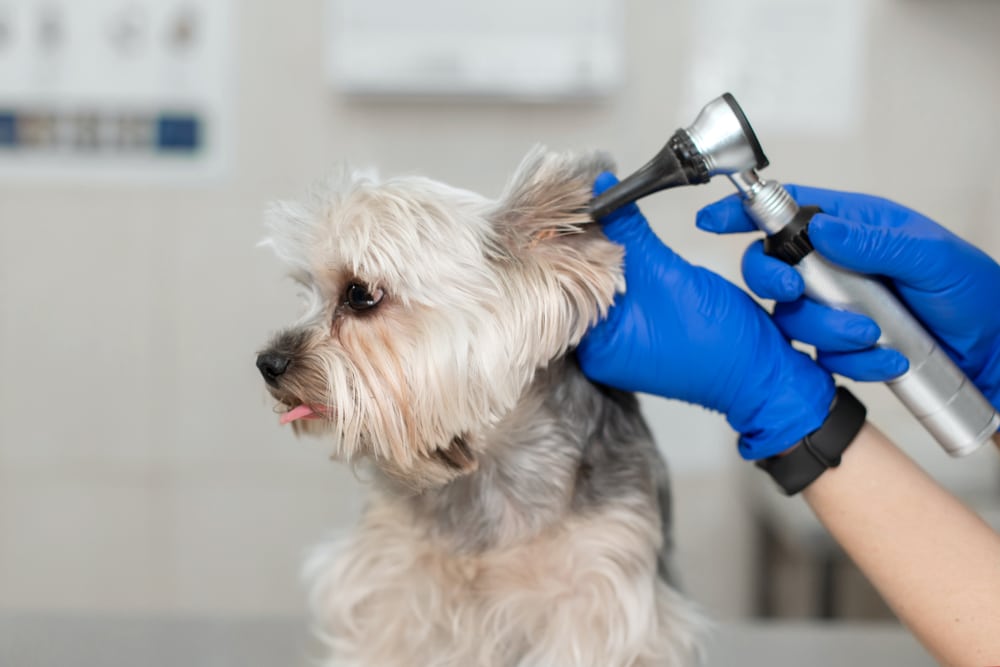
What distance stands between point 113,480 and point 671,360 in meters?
1.49

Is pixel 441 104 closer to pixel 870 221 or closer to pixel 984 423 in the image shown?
pixel 870 221

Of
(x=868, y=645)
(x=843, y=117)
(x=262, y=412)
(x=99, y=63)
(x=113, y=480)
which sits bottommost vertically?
(x=113, y=480)

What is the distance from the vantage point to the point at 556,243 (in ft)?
2.57

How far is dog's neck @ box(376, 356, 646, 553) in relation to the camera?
2.78ft

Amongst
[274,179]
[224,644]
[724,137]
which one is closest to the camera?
[724,137]

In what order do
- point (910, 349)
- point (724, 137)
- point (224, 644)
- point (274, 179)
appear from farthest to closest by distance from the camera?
point (274, 179), point (224, 644), point (910, 349), point (724, 137)

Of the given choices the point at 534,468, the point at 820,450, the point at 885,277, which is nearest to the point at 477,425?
the point at 534,468

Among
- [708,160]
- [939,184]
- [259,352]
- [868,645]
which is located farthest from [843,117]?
[259,352]

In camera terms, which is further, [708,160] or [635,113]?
[635,113]

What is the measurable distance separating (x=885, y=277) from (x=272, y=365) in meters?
0.57

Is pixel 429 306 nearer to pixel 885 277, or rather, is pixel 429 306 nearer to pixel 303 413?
pixel 303 413

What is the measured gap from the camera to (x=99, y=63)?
188cm

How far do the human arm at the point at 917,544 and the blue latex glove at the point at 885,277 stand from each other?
87 mm

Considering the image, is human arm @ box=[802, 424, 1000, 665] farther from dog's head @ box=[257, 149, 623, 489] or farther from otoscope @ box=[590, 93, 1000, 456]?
dog's head @ box=[257, 149, 623, 489]
